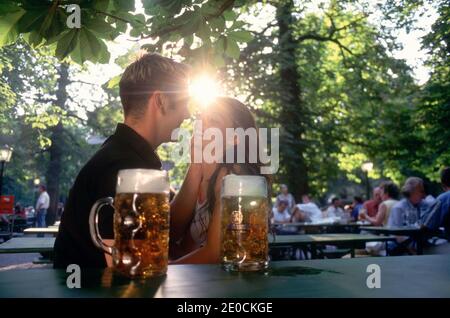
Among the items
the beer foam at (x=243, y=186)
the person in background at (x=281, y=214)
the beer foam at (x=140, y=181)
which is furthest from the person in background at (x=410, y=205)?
the beer foam at (x=140, y=181)

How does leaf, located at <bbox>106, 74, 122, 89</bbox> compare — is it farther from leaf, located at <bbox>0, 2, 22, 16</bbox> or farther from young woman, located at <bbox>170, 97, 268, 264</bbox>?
leaf, located at <bbox>0, 2, 22, 16</bbox>

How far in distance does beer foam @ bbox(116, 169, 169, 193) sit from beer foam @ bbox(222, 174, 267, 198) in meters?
0.16

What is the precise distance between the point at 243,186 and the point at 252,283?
31 cm

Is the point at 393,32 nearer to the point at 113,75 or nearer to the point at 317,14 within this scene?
the point at 317,14

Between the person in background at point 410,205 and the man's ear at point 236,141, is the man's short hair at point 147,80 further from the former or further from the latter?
the person in background at point 410,205

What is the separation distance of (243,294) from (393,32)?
12143 mm

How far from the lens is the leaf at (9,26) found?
1.51 meters

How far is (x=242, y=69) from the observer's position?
36.4 feet

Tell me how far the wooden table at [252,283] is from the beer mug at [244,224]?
45 mm

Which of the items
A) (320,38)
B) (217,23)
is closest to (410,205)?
(217,23)

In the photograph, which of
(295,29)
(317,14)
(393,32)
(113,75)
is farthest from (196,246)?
(317,14)

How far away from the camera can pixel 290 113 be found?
1213 cm

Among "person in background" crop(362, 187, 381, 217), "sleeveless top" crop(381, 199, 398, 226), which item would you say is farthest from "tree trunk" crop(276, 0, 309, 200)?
"sleeveless top" crop(381, 199, 398, 226)

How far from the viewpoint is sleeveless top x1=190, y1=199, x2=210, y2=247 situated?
1958 mm
